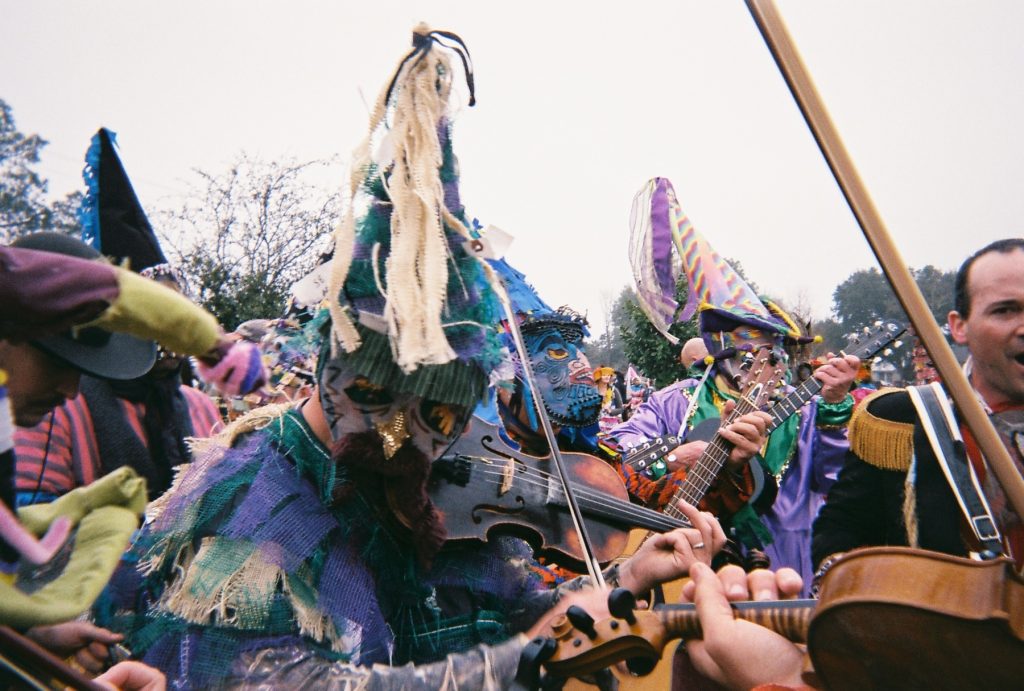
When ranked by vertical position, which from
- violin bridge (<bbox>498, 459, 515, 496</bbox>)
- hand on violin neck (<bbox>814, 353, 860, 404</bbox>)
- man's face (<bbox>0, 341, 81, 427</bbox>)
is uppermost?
man's face (<bbox>0, 341, 81, 427</bbox>)

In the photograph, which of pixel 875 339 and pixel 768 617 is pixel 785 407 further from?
pixel 768 617

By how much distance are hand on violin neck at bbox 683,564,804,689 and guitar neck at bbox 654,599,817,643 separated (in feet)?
0.05

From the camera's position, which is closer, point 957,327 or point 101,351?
point 101,351

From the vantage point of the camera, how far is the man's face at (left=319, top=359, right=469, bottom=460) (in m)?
1.69

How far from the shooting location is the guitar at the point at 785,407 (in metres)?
3.92

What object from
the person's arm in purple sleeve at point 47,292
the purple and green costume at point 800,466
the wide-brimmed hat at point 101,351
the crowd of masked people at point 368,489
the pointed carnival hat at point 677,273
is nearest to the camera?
the person's arm in purple sleeve at point 47,292

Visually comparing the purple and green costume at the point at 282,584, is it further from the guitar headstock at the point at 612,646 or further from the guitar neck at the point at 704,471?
the guitar neck at the point at 704,471

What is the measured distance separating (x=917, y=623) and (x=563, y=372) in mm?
3136

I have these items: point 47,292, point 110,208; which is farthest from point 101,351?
point 110,208

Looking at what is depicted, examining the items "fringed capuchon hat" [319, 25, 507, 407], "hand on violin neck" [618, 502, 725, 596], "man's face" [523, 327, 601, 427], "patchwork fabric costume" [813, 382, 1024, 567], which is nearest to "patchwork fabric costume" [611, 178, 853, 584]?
"man's face" [523, 327, 601, 427]

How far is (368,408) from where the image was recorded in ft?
5.57

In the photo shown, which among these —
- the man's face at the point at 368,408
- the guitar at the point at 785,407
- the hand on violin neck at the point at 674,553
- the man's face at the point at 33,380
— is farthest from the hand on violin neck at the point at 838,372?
the man's face at the point at 33,380

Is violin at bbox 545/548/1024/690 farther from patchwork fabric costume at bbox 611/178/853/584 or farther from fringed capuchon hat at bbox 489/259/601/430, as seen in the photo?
patchwork fabric costume at bbox 611/178/853/584

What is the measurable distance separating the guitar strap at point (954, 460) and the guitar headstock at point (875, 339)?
1488mm
